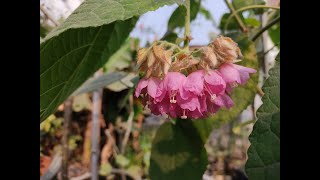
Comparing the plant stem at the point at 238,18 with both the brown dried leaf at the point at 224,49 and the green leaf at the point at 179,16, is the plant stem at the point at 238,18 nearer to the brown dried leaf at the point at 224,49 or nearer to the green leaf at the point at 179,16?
the green leaf at the point at 179,16

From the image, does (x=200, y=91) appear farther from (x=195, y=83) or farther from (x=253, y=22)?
(x=253, y=22)

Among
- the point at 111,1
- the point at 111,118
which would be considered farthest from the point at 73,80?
the point at 111,118

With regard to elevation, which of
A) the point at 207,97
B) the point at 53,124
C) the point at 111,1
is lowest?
the point at 53,124

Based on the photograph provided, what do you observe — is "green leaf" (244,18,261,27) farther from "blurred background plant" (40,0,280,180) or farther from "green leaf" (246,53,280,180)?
"green leaf" (246,53,280,180)

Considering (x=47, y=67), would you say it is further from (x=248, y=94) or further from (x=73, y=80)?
(x=248, y=94)

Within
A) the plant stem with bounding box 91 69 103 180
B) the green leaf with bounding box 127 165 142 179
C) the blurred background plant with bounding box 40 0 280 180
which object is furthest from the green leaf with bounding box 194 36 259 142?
the green leaf with bounding box 127 165 142 179

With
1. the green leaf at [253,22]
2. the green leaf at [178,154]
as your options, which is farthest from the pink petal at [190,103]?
the green leaf at [253,22]

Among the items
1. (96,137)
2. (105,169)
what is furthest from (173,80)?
(105,169)
